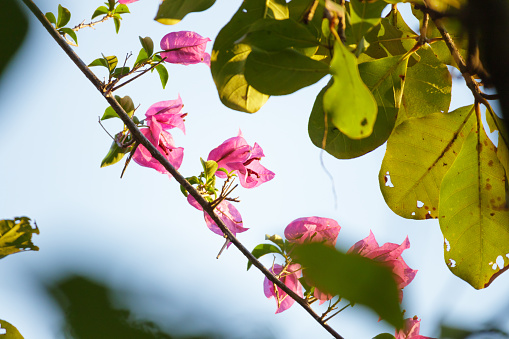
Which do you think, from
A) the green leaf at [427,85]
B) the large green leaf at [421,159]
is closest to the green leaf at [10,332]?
the large green leaf at [421,159]

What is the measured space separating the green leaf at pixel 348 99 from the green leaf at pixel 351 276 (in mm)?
293

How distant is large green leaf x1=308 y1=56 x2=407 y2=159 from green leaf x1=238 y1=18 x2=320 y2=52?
10.0 inches

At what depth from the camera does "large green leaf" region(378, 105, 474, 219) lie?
2.77 ft

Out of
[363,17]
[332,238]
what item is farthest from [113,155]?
[363,17]

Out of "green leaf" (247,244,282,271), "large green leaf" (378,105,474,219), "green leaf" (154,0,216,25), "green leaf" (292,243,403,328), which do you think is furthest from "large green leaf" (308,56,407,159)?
"green leaf" (292,243,403,328)

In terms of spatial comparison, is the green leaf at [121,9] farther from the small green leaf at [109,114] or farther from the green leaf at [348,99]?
the green leaf at [348,99]

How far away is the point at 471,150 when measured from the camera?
2.68ft

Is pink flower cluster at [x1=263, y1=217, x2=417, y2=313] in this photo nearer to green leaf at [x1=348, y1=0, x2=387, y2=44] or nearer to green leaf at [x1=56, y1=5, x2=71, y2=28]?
green leaf at [x1=348, y1=0, x2=387, y2=44]

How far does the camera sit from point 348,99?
1.33 ft

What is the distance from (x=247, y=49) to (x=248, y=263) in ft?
1.09

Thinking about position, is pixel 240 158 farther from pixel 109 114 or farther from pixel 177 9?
pixel 177 9

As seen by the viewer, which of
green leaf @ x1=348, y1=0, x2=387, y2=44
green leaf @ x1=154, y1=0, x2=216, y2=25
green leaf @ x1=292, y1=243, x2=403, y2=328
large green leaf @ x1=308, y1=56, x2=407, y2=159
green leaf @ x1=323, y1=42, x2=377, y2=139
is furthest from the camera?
large green leaf @ x1=308, y1=56, x2=407, y2=159

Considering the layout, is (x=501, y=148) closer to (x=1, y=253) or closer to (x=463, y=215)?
(x=463, y=215)

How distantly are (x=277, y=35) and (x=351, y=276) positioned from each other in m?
0.46
